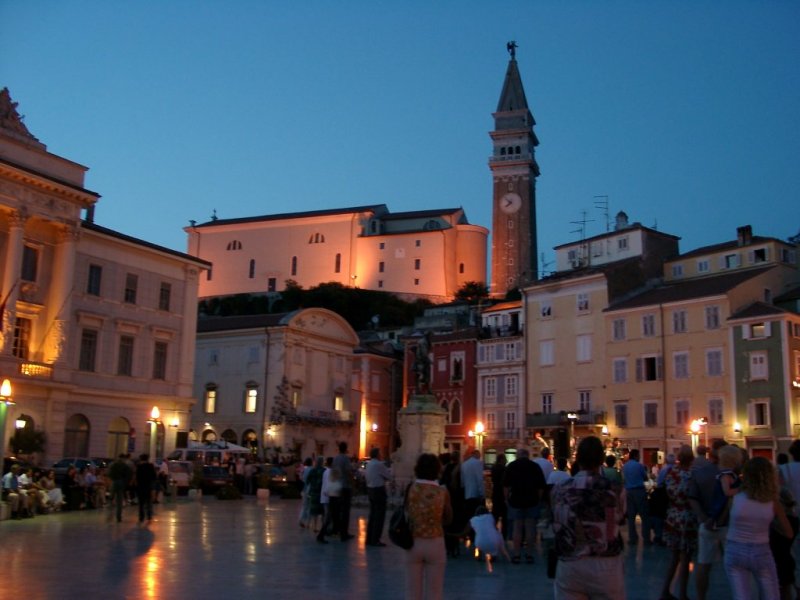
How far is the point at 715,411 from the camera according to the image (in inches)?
1839

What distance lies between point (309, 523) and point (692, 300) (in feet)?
110

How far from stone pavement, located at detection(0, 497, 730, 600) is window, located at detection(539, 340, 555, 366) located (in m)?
38.3

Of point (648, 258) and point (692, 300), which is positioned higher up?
point (648, 258)

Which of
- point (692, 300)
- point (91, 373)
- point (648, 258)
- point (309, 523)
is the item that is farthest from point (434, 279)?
point (309, 523)

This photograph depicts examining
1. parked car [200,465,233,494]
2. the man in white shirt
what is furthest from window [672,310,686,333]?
the man in white shirt

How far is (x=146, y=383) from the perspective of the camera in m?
43.0

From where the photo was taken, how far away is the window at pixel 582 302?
180 feet

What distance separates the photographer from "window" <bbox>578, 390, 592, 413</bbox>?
53.7 metres

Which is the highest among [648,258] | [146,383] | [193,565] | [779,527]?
[648,258]

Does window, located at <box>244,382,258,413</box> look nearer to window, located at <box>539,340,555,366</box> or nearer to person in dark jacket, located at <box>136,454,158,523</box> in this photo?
window, located at <box>539,340,555,366</box>

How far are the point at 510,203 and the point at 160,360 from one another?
7369 centimetres

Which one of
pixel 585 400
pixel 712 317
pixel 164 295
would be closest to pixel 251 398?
pixel 164 295

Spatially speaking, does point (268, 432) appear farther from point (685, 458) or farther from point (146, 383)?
point (685, 458)

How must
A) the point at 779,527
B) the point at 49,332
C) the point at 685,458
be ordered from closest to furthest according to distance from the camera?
the point at 779,527
the point at 685,458
the point at 49,332
